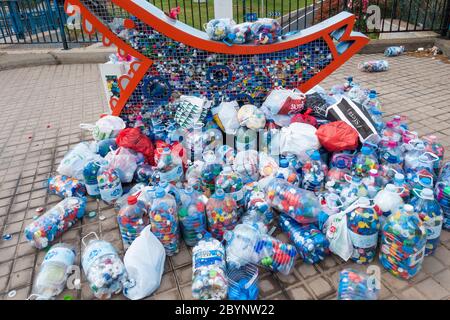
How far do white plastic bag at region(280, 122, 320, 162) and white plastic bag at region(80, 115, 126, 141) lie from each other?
75.9 inches

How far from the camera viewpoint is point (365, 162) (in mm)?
3287

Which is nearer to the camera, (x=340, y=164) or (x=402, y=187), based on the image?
(x=402, y=187)

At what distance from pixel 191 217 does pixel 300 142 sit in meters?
1.39

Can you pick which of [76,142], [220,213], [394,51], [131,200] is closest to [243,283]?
[220,213]

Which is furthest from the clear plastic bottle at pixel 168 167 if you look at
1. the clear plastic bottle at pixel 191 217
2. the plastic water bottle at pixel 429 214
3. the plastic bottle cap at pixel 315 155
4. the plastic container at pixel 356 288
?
the plastic water bottle at pixel 429 214

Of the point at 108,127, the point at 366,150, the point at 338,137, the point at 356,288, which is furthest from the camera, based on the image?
the point at 108,127

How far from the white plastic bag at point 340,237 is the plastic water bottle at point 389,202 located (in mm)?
308

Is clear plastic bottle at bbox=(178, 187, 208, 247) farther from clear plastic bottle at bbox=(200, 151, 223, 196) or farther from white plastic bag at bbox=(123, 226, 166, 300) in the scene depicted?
clear plastic bottle at bbox=(200, 151, 223, 196)

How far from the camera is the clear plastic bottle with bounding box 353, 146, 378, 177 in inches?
128

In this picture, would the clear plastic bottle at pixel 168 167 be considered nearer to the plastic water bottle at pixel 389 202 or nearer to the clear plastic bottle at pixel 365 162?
the clear plastic bottle at pixel 365 162

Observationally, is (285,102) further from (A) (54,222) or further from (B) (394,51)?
(B) (394,51)

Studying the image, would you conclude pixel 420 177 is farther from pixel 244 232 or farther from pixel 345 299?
pixel 244 232

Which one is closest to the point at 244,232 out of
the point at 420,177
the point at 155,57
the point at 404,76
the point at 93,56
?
the point at 420,177

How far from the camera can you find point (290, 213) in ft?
9.80
